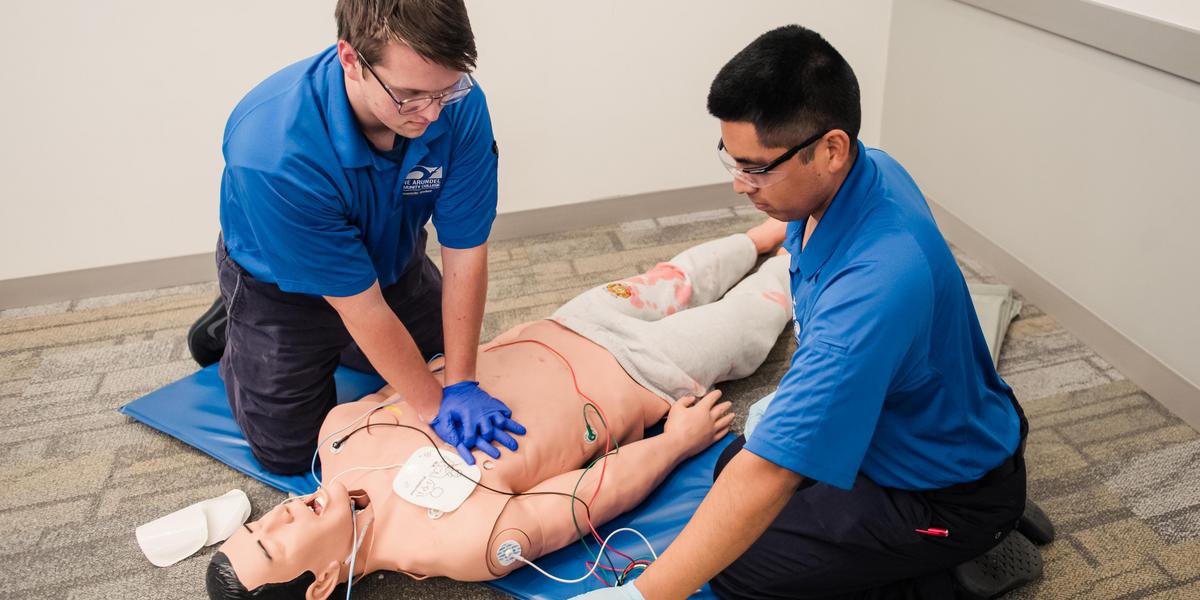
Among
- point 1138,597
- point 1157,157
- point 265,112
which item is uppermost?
point 265,112

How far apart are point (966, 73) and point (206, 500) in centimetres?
231

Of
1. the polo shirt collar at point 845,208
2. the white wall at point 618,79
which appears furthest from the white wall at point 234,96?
the polo shirt collar at point 845,208

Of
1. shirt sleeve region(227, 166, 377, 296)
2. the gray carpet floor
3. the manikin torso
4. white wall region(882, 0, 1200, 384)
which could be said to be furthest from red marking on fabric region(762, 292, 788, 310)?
shirt sleeve region(227, 166, 377, 296)

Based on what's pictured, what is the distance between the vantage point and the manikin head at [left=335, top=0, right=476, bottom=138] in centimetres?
137

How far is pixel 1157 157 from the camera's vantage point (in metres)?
2.04

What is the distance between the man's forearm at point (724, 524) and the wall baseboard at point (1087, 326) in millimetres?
1271

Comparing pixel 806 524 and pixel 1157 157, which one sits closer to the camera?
pixel 806 524

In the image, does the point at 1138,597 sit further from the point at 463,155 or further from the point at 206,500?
the point at 206,500

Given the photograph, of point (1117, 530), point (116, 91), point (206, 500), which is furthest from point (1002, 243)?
point (116, 91)

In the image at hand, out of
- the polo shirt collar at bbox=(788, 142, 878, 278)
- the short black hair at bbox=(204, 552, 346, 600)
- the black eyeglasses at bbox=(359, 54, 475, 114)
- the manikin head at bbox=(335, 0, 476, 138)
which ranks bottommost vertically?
the short black hair at bbox=(204, 552, 346, 600)

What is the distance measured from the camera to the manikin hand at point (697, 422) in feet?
6.35

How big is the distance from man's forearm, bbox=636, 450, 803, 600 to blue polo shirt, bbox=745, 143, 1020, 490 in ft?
0.13

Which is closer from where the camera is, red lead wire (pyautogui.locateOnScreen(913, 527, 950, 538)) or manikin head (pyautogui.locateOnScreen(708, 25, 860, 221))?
manikin head (pyautogui.locateOnScreen(708, 25, 860, 221))

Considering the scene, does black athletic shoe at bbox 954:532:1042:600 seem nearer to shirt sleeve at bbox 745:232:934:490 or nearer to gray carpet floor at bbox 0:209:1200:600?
gray carpet floor at bbox 0:209:1200:600
